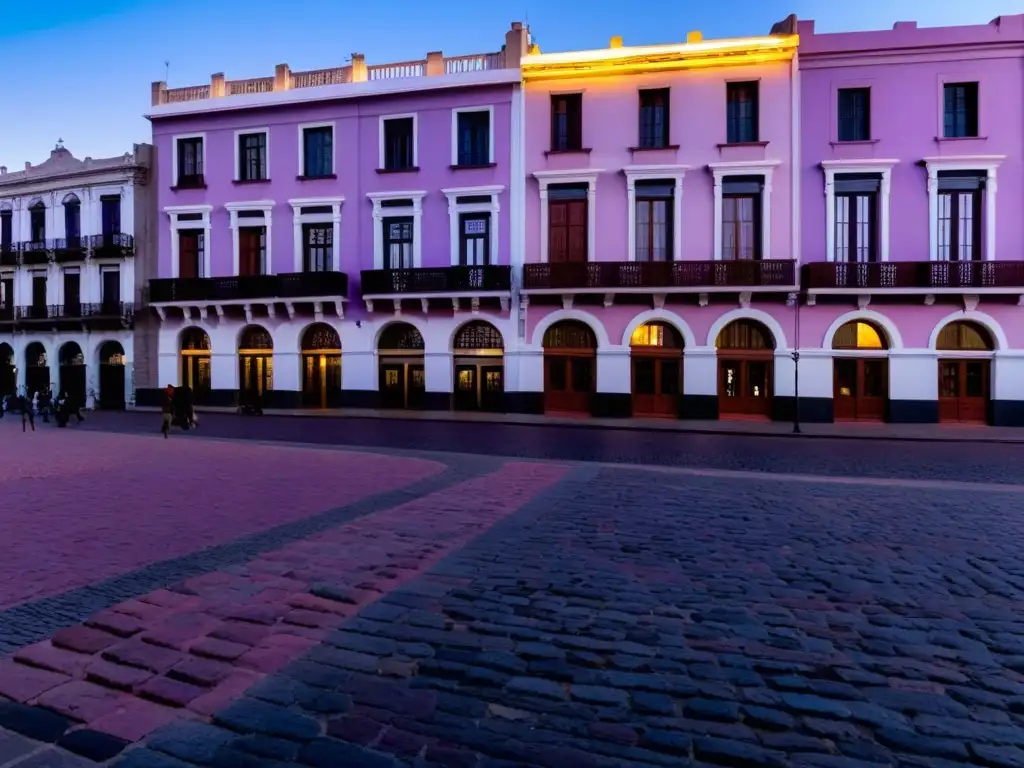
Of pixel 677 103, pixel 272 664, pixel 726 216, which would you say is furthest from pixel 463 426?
pixel 272 664

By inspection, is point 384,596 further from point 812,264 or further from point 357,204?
point 357,204

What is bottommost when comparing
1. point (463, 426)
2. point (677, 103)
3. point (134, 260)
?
point (463, 426)

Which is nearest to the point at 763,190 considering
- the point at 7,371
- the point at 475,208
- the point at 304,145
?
the point at 475,208

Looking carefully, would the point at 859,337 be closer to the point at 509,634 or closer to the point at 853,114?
the point at 853,114

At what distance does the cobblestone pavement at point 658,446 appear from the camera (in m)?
11.8

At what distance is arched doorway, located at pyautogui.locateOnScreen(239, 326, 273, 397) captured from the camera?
26688 millimetres

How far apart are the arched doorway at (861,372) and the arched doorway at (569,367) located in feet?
27.2

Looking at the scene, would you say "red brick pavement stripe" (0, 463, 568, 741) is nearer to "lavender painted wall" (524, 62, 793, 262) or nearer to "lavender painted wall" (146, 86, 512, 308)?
"lavender painted wall" (524, 62, 793, 262)

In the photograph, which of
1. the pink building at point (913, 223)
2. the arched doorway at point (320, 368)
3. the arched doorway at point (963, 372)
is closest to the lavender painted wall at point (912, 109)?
the pink building at point (913, 223)

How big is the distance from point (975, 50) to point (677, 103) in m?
9.38

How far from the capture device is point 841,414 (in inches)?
A: 868

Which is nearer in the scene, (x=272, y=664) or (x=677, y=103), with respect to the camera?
(x=272, y=664)

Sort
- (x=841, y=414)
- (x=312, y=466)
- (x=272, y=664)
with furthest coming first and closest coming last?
(x=841, y=414) < (x=312, y=466) < (x=272, y=664)

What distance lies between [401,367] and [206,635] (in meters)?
22.2
